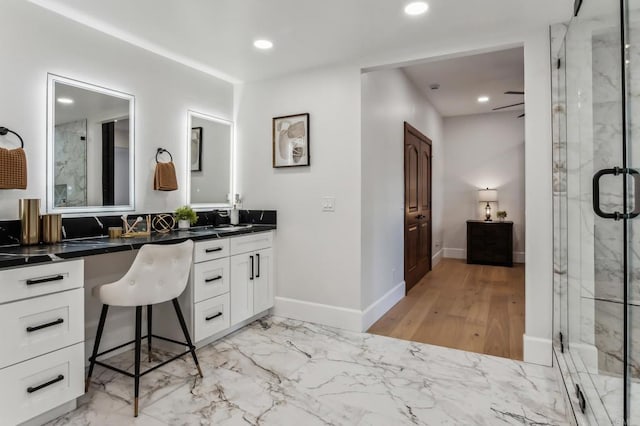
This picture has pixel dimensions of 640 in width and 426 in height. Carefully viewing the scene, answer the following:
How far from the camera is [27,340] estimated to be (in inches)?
68.0

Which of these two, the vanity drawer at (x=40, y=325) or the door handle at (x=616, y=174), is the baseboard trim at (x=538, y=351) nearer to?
the door handle at (x=616, y=174)

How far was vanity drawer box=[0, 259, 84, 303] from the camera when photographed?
1.65 m

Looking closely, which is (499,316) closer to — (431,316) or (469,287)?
(431,316)

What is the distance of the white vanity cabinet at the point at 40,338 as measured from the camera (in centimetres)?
166

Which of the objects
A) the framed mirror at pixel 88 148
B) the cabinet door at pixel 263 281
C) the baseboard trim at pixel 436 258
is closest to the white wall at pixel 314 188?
the cabinet door at pixel 263 281

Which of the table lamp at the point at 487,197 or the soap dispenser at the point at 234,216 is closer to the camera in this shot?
the soap dispenser at the point at 234,216

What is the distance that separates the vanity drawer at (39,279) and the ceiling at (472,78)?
11.2 feet

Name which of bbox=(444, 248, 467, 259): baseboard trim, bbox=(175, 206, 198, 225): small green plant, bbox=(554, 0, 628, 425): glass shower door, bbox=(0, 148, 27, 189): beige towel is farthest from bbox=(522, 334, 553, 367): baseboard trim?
bbox=(444, 248, 467, 259): baseboard trim

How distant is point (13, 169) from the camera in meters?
2.11

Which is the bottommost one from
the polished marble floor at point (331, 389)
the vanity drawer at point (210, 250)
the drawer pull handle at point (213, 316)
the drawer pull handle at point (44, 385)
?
the polished marble floor at point (331, 389)

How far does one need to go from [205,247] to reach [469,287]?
341 cm

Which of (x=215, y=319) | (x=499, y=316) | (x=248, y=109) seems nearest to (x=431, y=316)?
(x=499, y=316)

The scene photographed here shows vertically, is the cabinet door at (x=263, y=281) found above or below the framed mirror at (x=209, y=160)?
below

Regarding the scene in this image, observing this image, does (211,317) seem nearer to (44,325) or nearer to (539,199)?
(44,325)
